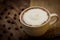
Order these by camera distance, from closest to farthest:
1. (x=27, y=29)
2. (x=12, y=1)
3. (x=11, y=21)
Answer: (x=27, y=29) → (x=11, y=21) → (x=12, y=1)

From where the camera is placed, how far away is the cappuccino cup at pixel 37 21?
631 mm

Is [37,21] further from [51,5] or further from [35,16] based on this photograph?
[51,5]

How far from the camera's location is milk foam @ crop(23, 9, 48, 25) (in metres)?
0.64

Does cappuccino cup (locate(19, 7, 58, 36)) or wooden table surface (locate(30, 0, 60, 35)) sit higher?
wooden table surface (locate(30, 0, 60, 35))

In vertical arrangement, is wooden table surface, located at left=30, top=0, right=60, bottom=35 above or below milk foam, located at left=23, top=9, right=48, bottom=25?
above

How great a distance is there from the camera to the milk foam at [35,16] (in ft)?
2.11

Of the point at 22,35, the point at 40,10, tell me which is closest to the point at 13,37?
the point at 22,35

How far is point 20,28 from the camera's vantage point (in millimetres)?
723

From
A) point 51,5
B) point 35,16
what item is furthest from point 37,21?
point 51,5

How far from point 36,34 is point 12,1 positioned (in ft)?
0.90

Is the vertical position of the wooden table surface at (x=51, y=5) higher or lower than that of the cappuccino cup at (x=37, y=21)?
higher

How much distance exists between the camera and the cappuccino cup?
2.07 ft

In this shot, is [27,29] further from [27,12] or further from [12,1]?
[12,1]

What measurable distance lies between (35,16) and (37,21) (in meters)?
0.03
